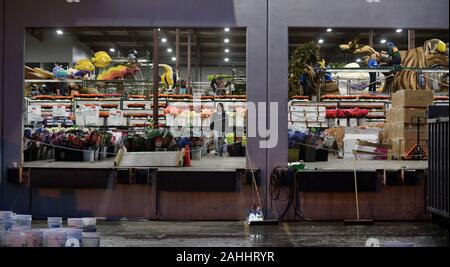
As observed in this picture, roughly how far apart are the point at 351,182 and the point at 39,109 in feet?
27.6

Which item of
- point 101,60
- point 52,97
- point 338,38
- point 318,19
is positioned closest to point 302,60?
point 318,19

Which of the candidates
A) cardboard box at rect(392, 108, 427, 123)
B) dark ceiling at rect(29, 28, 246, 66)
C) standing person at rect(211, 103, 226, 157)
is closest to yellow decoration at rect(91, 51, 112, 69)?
standing person at rect(211, 103, 226, 157)

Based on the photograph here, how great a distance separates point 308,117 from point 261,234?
574 centimetres

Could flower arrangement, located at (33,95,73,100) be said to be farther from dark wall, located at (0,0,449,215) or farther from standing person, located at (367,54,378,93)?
standing person, located at (367,54,378,93)

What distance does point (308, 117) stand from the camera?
12000 millimetres

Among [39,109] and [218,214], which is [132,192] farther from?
[39,109]

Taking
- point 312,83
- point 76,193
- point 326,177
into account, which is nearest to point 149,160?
point 76,193

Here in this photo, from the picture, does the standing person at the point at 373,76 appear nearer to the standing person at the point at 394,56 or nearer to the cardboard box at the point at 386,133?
the standing person at the point at 394,56

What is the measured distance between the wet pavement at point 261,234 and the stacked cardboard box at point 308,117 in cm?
466

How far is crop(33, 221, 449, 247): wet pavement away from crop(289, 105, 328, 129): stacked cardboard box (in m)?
4.66

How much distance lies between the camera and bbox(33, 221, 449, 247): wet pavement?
6227mm

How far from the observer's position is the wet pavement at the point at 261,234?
20.4ft

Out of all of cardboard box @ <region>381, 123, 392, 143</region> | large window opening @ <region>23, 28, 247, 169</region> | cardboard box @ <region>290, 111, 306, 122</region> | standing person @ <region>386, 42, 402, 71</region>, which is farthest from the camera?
cardboard box @ <region>290, 111, 306, 122</region>

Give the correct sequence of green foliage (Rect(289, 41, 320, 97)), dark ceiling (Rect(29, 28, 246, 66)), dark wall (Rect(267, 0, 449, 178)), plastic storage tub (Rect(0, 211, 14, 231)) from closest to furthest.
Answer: plastic storage tub (Rect(0, 211, 14, 231)), dark wall (Rect(267, 0, 449, 178)), green foliage (Rect(289, 41, 320, 97)), dark ceiling (Rect(29, 28, 246, 66))
